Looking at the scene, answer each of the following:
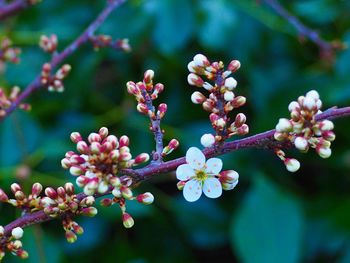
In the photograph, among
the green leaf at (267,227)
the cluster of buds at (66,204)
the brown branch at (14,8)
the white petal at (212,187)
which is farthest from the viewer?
the green leaf at (267,227)

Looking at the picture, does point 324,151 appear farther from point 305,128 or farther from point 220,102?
point 220,102

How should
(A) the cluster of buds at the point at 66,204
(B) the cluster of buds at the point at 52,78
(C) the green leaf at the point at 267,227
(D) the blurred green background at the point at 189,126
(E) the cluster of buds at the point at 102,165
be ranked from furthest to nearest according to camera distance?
1. (D) the blurred green background at the point at 189,126
2. (C) the green leaf at the point at 267,227
3. (B) the cluster of buds at the point at 52,78
4. (A) the cluster of buds at the point at 66,204
5. (E) the cluster of buds at the point at 102,165

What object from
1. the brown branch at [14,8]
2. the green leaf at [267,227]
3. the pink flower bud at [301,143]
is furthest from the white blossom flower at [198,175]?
the brown branch at [14,8]

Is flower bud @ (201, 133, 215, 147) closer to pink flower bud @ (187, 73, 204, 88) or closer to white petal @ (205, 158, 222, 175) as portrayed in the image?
white petal @ (205, 158, 222, 175)

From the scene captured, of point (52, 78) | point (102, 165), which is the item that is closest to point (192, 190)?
point (102, 165)

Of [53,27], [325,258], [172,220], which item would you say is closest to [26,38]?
[53,27]

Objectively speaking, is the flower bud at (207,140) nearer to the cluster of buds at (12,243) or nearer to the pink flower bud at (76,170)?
the pink flower bud at (76,170)

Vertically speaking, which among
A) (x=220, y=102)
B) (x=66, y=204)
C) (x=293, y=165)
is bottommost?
(x=66, y=204)

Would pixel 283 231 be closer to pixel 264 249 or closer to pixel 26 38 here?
pixel 264 249
